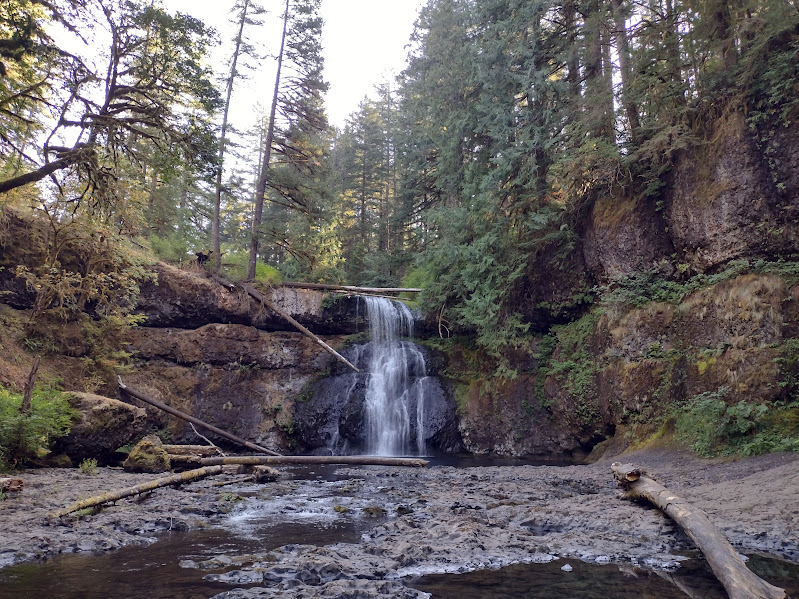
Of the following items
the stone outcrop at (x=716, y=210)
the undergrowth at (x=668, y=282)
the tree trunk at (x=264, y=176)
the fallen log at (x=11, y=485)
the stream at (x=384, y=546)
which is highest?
the tree trunk at (x=264, y=176)

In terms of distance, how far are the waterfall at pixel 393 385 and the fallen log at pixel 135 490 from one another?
28.3ft

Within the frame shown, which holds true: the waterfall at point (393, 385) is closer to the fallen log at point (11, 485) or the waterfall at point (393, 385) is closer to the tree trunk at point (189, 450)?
the tree trunk at point (189, 450)

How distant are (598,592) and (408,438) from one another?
14723 mm

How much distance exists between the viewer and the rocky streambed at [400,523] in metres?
4.59

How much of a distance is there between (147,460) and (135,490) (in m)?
3.26

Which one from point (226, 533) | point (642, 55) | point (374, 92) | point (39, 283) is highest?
point (374, 92)

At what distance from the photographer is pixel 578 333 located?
→ 642 inches

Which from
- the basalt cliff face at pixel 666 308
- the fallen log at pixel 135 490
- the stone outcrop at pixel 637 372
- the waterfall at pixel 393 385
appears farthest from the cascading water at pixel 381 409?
the fallen log at pixel 135 490

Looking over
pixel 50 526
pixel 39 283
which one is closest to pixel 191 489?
pixel 50 526

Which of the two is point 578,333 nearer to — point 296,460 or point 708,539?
point 296,460

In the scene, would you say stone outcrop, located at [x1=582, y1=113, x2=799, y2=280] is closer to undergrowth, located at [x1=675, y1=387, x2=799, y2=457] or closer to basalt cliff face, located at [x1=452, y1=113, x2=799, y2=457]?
basalt cliff face, located at [x1=452, y1=113, x2=799, y2=457]

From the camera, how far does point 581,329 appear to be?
639 inches

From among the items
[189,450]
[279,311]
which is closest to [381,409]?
[279,311]

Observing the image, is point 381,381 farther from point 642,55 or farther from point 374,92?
point 374,92
